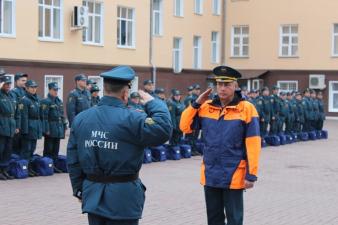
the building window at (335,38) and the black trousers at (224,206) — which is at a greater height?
the building window at (335,38)

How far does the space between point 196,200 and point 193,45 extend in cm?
2718

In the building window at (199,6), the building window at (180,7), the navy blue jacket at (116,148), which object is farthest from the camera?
the building window at (199,6)

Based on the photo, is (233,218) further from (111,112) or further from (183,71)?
(183,71)

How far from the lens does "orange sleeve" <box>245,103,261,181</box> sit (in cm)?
619

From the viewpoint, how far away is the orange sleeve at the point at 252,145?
6.19 metres

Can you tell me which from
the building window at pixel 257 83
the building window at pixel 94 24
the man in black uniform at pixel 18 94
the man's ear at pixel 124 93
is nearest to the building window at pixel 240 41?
the building window at pixel 257 83

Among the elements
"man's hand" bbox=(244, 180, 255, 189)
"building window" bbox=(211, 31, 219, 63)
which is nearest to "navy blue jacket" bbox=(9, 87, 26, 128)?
"man's hand" bbox=(244, 180, 255, 189)

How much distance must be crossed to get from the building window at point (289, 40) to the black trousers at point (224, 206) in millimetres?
33174

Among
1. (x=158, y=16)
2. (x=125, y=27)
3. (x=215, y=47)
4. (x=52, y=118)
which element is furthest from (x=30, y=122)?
(x=215, y=47)

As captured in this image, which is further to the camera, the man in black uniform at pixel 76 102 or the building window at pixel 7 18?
the building window at pixel 7 18

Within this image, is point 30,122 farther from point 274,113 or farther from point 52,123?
point 274,113

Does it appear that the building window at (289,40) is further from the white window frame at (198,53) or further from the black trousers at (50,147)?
the black trousers at (50,147)

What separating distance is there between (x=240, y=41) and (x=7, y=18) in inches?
750

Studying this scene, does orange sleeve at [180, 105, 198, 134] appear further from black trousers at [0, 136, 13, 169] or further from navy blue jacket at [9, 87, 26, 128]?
navy blue jacket at [9, 87, 26, 128]
